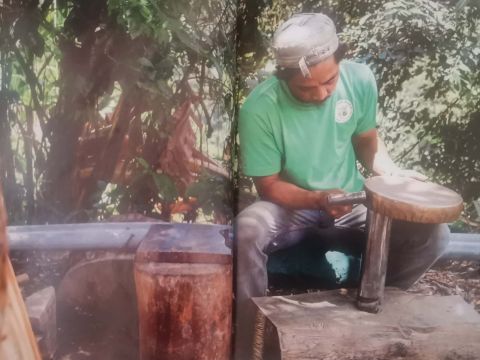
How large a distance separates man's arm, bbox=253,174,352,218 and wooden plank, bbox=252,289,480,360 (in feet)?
0.94

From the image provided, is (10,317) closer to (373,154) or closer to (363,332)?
(363,332)

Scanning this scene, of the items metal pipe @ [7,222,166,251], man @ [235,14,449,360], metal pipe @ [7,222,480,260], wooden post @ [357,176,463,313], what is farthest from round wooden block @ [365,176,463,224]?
metal pipe @ [7,222,166,251]

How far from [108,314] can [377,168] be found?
998mm

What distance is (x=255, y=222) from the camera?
1.65 m

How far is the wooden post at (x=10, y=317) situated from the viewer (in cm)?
107

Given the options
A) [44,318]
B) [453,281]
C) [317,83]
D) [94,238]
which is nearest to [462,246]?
[453,281]

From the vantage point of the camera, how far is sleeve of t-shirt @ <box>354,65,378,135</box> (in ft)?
5.30

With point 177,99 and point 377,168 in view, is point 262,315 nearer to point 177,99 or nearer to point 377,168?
point 377,168

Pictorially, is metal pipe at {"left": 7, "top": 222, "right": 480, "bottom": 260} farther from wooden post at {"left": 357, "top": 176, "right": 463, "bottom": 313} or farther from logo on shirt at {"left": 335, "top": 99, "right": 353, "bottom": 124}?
logo on shirt at {"left": 335, "top": 99, "right": 353, "bottom": 124}

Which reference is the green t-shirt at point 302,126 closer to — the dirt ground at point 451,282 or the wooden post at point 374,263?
the wooden post at point 374,263

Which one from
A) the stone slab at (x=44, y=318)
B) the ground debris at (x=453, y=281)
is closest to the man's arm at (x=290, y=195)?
the ground debris at (x=453, y=281)

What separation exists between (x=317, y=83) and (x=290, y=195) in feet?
1.13

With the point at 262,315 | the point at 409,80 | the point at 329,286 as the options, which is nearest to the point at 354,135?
the point at 409,80

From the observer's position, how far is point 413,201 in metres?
1.44
